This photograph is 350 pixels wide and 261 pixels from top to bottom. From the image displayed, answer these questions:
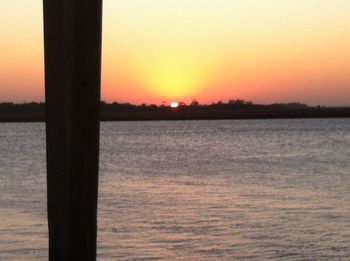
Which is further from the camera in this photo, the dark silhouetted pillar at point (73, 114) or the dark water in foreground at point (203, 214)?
the dark water in foreground at point (203, 214)

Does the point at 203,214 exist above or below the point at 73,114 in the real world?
below

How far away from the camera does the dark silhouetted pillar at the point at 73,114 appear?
255cm

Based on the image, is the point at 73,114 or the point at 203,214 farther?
the point at 203,214

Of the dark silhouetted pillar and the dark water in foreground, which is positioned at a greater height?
the dark silhouetted pillar

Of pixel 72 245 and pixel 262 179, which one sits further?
pixel 262 179

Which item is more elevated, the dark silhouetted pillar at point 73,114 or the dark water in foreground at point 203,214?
the dark silhouetted pillar at point 73,114

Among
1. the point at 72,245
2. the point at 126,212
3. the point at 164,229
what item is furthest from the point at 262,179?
the point at 72,245

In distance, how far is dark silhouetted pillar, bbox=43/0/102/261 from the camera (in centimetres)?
255

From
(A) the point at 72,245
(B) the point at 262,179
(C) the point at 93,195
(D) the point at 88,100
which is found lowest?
(B) the point at 262,179

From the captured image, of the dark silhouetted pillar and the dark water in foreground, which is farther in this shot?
the dark water in foreground

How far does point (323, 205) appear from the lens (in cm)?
1875

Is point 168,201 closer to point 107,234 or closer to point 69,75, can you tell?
point 107,234

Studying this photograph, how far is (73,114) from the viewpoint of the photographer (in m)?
2.57

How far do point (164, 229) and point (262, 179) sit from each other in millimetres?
13685
